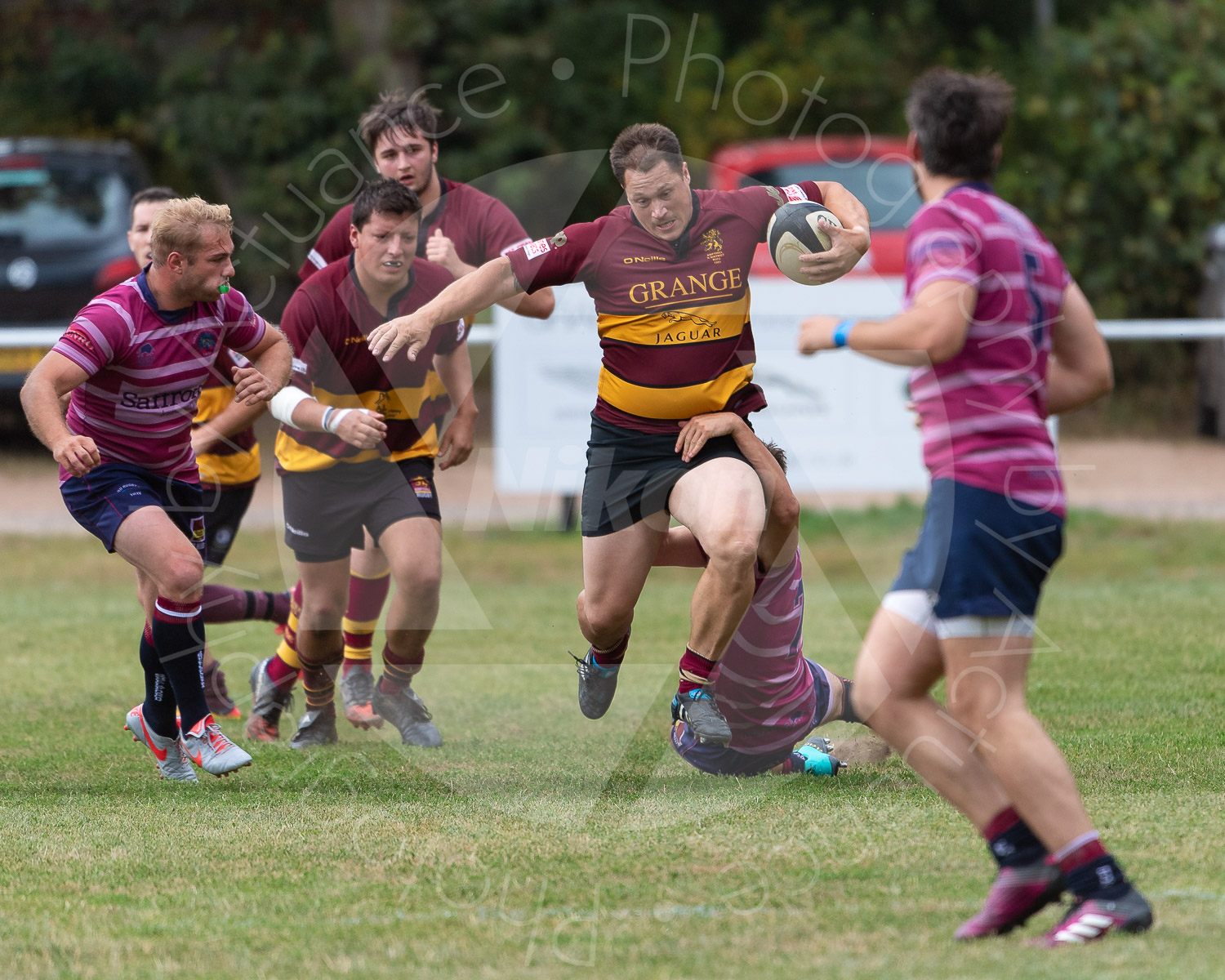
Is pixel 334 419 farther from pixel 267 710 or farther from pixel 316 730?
pixel 267 710

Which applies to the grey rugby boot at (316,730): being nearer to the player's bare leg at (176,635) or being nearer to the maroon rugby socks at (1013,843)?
the player's bare leg at (176,635)

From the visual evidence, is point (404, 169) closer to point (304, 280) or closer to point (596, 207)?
point (304, 280)

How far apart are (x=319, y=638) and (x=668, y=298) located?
1.94 m

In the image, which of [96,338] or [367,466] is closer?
[96,338]

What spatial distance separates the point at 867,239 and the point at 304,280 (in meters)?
2.33

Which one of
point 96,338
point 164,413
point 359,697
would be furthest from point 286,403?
point 359,697

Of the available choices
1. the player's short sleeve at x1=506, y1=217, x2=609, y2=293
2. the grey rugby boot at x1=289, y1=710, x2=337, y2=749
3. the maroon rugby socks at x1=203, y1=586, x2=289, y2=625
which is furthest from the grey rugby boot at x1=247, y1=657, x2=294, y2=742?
the player's short sleeve at x1=506, y1=217, x2=609, y2=293

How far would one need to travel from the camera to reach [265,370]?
5.47 meters

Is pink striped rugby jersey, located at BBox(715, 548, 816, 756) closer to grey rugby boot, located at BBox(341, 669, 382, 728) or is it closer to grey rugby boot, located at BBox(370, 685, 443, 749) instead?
grey rugby boot, located at BBox(370, 685, 443, 749)

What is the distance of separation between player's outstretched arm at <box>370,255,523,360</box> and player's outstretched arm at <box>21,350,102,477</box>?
943mm

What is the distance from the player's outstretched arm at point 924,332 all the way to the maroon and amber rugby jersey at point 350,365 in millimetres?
2868

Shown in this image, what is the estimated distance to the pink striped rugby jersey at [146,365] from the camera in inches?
201

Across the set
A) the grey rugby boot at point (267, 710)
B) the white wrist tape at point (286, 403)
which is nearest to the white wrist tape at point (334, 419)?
the white wrist tape at point (286, 403)

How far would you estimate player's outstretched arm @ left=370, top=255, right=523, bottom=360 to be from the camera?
4.92 m
